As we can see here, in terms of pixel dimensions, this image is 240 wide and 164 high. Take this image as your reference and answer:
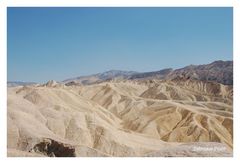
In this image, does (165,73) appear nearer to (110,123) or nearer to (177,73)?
(177,73)

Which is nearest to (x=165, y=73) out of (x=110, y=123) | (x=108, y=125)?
(x=110, y=123)

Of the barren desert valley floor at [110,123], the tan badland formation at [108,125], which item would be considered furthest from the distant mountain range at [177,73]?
the tan badland formation at [108,125]

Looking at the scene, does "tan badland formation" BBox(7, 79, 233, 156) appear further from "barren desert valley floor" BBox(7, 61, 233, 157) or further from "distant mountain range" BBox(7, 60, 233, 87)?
"distant mountain range" BBox(7, 60, 233, 87)

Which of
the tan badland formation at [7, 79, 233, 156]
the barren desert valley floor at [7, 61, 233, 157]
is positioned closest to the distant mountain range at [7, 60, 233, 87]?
the barren desert valley floor at [7, 61, 233, 157]

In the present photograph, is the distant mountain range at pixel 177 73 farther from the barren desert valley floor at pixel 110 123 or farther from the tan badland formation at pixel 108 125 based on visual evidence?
the tan badland formation at pixel 108 125

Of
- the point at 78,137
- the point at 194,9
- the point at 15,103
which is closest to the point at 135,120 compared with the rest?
the point at 78,137

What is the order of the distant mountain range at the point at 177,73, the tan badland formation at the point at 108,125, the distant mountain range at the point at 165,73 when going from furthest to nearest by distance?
the distant mountain range at the point at 177,73 → the distant mountain range at the point at 165,73 → the tan badland formation at the point at 108,125
